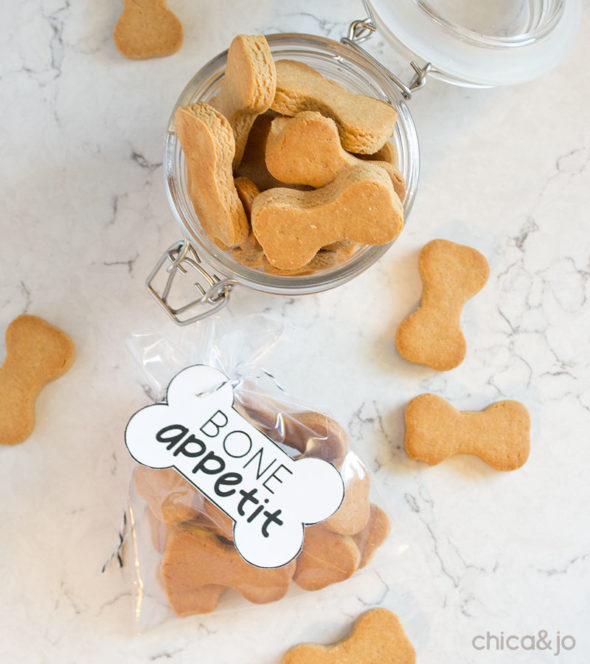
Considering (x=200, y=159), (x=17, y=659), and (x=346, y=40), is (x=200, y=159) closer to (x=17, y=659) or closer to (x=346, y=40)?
(x=346, y=40)

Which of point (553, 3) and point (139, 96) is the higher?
point (553, 3)

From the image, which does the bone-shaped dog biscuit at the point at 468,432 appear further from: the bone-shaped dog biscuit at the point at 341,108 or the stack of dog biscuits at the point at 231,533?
the bone-shaped dog biscuit at the point at 341,108

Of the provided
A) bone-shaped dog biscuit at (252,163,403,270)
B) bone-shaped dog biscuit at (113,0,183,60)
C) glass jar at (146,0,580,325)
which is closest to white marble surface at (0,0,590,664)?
bone-shaped dog biscuit at (113,0,183,60)

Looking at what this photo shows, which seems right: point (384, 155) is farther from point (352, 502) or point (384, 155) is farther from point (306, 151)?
point (352, 502)

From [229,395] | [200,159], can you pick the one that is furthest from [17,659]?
[200,159]

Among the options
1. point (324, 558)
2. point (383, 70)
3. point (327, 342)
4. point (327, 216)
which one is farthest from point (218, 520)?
point (383, 70)

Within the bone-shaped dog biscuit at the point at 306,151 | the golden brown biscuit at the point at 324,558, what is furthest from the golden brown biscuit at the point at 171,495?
the bone-shaped dog biscuit at the point at 306,151
